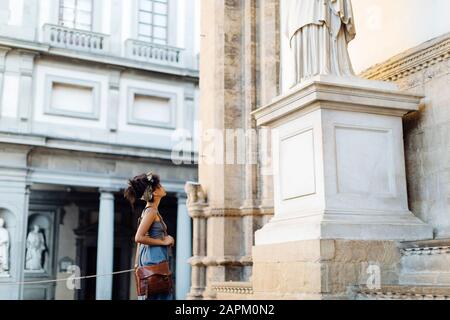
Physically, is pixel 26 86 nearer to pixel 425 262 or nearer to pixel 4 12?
pixel 4 12

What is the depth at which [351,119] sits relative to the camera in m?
5.07

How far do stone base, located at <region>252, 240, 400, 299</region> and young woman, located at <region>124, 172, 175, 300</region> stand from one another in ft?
3.34

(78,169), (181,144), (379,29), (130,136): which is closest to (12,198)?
(78,169)

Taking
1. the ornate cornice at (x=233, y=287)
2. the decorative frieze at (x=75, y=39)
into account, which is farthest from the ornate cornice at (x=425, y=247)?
the decorative frieze at (x=75, y=39)

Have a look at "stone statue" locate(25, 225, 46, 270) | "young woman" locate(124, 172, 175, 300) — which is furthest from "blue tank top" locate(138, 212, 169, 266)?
"stone statue" locate(25, 225, 46, 270)

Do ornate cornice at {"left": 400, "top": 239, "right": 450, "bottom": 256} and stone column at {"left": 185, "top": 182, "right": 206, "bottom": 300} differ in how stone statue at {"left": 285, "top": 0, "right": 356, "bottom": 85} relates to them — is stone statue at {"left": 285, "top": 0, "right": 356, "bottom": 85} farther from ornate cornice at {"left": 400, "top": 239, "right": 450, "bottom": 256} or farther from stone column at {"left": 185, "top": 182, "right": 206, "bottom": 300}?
stone column at {"left": 185, "top": 182, "right": 206, "bottom": 300}

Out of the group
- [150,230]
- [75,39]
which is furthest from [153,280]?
[75,39]

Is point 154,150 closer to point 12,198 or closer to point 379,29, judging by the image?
point 12,198

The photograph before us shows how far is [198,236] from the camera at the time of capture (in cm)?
817

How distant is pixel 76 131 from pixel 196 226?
11.1 meters

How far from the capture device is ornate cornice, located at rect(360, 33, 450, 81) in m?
5.35

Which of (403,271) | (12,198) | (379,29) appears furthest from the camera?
(12,198)

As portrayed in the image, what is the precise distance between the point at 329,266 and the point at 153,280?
4.31 ft

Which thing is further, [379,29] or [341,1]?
[379,29]
